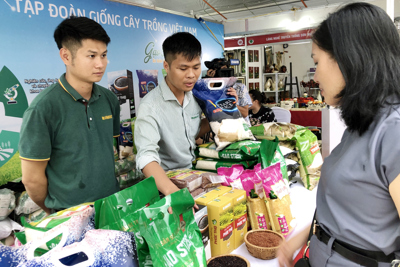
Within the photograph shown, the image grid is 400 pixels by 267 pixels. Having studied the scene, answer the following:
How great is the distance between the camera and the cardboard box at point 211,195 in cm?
130

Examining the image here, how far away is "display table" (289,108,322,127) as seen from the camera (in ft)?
19.2

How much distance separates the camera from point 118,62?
2.82m

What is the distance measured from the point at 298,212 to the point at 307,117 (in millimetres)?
4617

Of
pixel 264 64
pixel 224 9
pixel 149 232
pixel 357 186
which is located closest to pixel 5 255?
pixel 149 232

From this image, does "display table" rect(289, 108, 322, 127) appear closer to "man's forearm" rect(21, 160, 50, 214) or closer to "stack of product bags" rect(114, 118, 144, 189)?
"stack of product bags" rect(114, 118, 144, 189)

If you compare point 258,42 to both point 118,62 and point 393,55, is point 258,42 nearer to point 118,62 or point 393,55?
point 118,62

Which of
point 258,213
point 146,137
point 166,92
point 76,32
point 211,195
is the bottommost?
point 258,213

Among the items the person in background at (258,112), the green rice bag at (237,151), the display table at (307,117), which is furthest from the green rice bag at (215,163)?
the display table at (307,117)

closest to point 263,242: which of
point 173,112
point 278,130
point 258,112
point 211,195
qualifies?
point 211,195

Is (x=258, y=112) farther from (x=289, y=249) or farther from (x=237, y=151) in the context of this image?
(x=289, y=249)

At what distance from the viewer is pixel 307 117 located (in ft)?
19.6

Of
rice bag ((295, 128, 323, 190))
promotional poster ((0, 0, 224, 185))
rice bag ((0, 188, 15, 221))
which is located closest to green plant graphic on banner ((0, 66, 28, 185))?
promotional poster ((0, 0, 224, 185))

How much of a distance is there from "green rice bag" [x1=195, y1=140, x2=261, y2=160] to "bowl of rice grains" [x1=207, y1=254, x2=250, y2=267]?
2.40 ft

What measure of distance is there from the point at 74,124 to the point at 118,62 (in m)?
1.47
